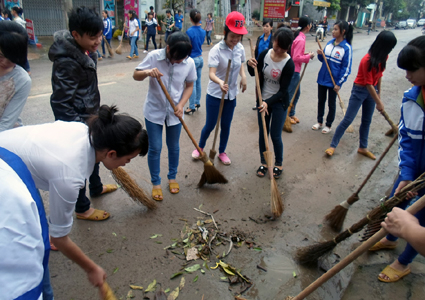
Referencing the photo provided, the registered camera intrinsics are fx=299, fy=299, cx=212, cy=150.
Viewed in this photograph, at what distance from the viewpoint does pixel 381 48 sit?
377 centimetres

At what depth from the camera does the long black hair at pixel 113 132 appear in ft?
5.20

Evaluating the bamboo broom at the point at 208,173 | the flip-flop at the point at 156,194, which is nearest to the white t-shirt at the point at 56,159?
the flip-flop at the point at 156,194

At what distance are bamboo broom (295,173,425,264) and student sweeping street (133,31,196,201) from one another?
162 centimetres

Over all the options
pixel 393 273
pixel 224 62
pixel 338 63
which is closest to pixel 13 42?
pixel 224 62

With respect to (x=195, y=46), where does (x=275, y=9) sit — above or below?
above

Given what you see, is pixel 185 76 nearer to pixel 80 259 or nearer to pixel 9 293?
pixel 80 259

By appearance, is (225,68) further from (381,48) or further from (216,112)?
(381,48)

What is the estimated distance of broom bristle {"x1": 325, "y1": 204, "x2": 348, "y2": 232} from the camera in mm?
3023

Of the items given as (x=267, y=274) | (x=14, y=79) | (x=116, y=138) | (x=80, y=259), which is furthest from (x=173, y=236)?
(x=14, y=79)

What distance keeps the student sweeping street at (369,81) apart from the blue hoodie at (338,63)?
716 millimetres

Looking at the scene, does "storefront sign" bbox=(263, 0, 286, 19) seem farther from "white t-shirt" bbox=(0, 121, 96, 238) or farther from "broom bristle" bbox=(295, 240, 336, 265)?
"white t-shirt" bbox=(0, 121, 96, 238)

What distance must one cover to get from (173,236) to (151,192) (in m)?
→ 0.81

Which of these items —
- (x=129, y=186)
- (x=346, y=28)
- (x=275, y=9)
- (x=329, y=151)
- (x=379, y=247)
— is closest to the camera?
(x=379, y=247)

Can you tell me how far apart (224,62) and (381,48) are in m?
1.99
